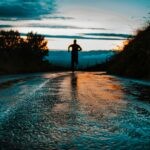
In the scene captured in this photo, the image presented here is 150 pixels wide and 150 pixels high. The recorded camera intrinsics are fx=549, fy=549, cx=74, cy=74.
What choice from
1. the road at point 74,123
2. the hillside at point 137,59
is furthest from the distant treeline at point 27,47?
A: the road at point 74,123

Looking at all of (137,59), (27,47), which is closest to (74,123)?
(137,59)

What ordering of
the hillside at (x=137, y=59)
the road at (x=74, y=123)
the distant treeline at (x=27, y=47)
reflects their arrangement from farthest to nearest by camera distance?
the distant treeline at (x=27, y=47) → the hillside at (x=137, y=59) → the road at (x=74, y=123)

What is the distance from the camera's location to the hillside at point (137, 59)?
25391 mm

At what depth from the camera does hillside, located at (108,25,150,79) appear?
25.4m

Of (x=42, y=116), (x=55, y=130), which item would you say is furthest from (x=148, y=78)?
(x=55, y=130)

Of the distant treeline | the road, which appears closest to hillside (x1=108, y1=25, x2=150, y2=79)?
the road

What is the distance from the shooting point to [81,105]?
1080 centimetres

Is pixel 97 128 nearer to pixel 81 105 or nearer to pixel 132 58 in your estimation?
pixel 81 105

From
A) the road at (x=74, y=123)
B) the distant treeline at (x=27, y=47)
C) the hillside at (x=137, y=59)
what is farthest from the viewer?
the distant treeline at (x=27, y=47)

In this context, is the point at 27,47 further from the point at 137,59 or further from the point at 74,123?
the point at 74,123

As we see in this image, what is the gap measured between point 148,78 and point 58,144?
17.4 meters

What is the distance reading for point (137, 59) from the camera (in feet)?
89.1

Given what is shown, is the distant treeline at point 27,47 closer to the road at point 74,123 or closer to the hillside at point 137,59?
the hillside at point 137,59

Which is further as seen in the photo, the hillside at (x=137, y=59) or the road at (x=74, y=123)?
the hillside at (x=137, y=59)
